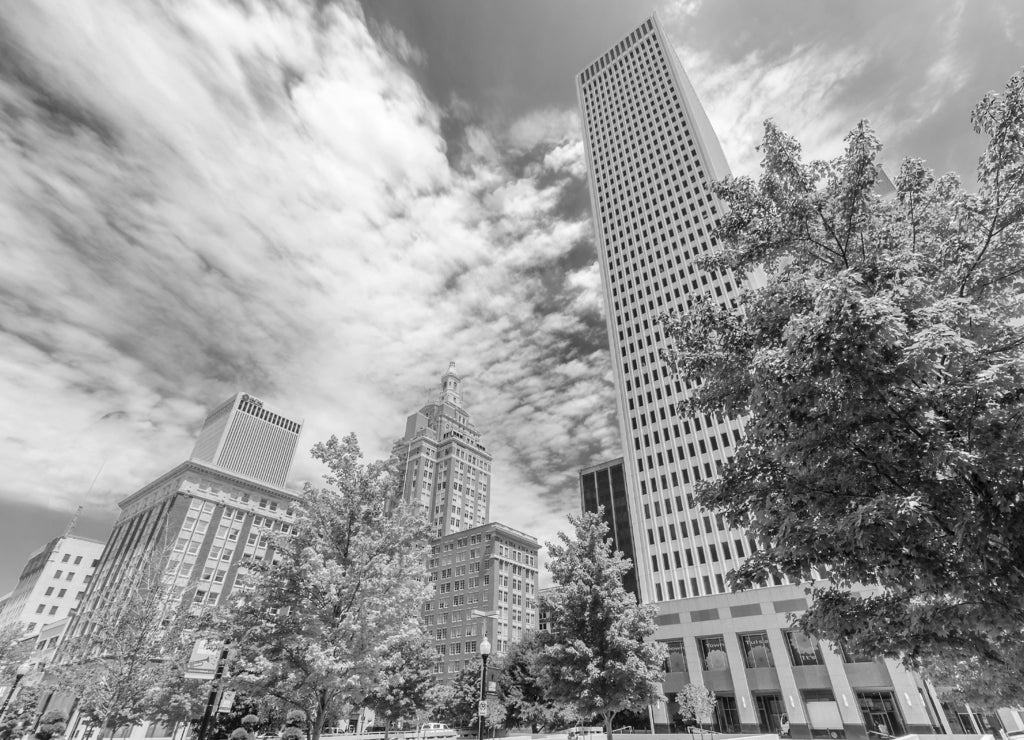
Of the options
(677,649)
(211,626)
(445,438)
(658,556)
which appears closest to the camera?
(211,626)

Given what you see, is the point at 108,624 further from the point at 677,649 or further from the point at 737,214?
the point at 677,649

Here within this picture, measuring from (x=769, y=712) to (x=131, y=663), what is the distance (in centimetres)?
5143

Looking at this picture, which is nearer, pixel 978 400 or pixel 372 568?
pixel 978 400

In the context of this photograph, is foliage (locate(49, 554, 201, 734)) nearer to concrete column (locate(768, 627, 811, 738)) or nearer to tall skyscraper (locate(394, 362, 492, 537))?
concrete column (locate(768, 627, 811, 738))

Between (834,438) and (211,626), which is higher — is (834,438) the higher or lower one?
the higher one

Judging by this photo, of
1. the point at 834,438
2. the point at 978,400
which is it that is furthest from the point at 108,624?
the point at 978,400

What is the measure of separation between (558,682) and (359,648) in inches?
514

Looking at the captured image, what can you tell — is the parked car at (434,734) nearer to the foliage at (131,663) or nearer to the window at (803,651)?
the foliage at (131,663)

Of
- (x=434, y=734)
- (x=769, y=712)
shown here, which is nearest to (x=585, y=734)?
(x=769, y=712)

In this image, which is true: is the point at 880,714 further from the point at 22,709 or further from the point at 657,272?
the point at 22,709

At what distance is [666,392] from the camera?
254ft

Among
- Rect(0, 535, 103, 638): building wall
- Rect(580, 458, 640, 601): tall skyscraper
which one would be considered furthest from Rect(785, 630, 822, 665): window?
Rect(0, 535, 103, 638): building wall

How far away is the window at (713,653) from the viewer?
155 ft

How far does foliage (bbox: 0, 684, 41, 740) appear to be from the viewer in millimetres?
31609
